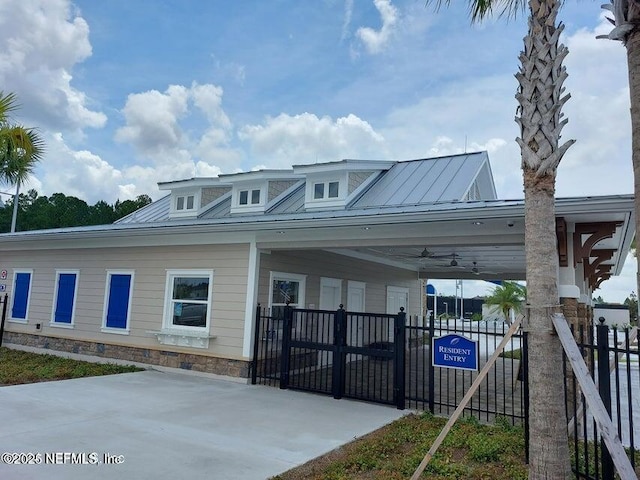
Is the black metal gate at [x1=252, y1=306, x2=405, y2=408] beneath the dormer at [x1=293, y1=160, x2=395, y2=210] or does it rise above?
beneath

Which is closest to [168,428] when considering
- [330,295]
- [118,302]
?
[118,302]

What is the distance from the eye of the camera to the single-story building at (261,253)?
24.1ft

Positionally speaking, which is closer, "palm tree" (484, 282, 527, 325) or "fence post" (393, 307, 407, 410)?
"fence post" (393, 307, 407, 410)

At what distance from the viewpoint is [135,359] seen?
1094 cm

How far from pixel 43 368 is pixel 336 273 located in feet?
24.7

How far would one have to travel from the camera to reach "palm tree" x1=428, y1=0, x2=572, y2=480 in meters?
3.50

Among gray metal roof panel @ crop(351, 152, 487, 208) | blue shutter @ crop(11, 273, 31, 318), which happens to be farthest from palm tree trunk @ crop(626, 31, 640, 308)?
blue shutter @ crop(11, 273, 31, 318)

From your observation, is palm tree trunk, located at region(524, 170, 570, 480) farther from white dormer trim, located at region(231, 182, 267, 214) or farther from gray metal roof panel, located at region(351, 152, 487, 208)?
white dormer trim, located at region(231, 182, 267, 214)

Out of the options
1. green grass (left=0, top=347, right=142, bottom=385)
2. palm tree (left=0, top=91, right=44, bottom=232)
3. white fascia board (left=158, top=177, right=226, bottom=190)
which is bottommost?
green grass (left=0, top=347, right=142, bottom=385)

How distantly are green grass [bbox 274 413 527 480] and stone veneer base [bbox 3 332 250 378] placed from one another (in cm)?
436

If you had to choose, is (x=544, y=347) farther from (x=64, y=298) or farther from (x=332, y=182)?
(x=64, y=298)

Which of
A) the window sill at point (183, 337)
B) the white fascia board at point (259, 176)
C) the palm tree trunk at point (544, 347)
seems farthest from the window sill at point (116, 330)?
the palm tree trunk at point (544, 347)

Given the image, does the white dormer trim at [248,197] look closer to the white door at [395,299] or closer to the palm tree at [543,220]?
the white door at [395,299]

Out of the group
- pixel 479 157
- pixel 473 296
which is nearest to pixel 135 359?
pixel 479 157
